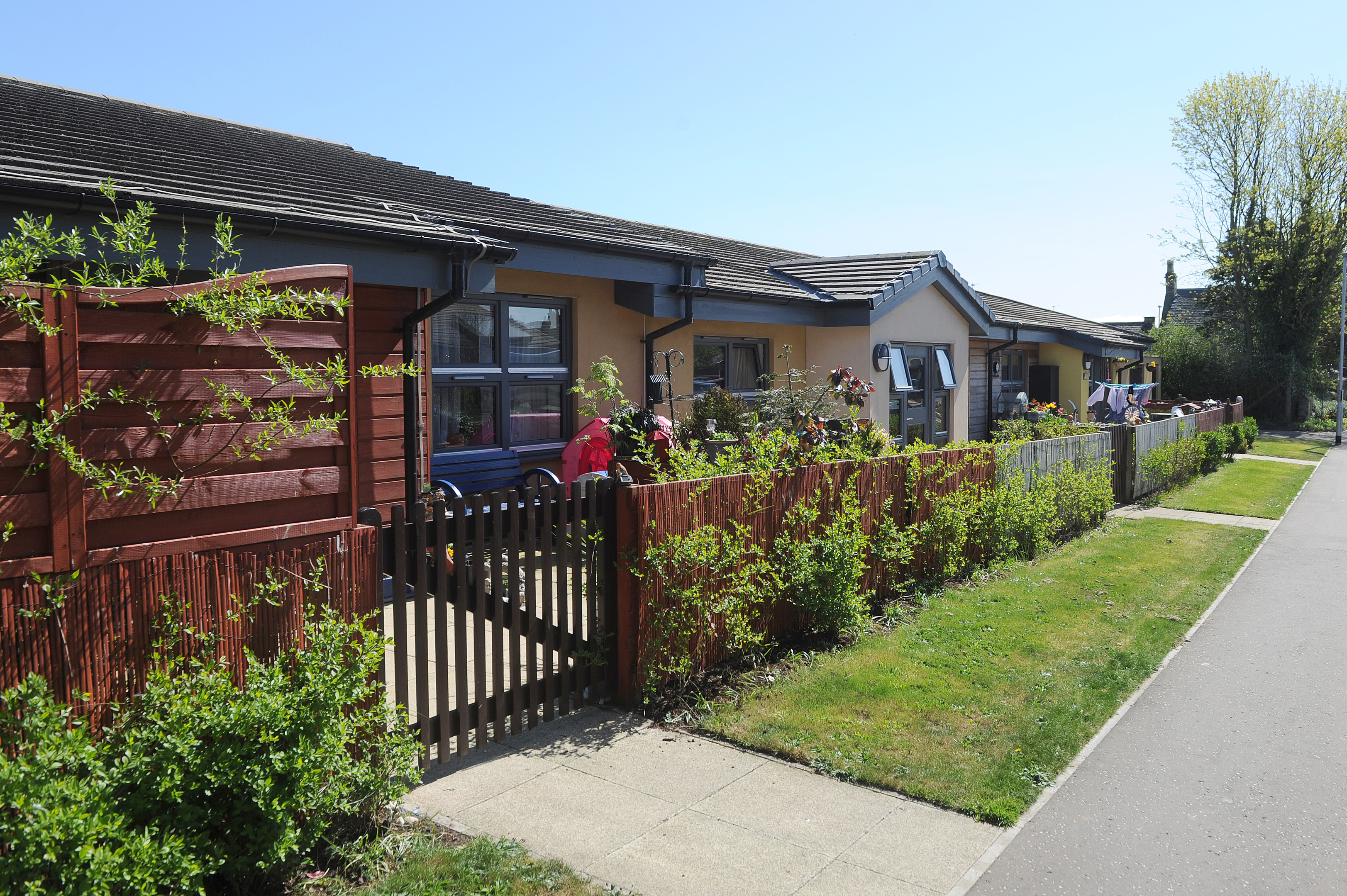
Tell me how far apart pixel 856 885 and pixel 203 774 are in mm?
2413

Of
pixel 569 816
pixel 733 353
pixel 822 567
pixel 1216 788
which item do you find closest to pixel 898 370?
pixel 733 353

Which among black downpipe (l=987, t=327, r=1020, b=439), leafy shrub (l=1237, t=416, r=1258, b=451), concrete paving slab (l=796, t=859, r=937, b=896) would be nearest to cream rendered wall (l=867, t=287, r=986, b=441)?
black downpipe (l=987, t=327, r=1020, b=439)

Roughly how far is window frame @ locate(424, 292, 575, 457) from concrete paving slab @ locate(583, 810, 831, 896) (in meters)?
5.60

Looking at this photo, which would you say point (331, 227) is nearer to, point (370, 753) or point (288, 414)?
point (288, 414)

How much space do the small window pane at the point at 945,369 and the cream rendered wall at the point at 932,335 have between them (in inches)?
5.1

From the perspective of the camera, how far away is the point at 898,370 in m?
15.2

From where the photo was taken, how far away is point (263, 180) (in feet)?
24.5

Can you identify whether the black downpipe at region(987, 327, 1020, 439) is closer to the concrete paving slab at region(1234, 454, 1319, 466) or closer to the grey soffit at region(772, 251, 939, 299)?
the concrete paving slab at region(1234, 454, 1319, 466)

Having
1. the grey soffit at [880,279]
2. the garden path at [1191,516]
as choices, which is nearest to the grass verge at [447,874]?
the grey soffit at [880,279]

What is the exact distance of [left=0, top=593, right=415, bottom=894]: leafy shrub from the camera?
2658 millimetres

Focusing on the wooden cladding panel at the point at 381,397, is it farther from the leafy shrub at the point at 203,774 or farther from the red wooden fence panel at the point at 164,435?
the leafy shrub at the point at 203,774

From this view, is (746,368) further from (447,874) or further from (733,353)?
(447,874)

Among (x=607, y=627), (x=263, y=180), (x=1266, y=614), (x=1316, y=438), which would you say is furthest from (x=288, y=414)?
(x=1316, y=438)

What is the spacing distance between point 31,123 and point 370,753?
661 cm
